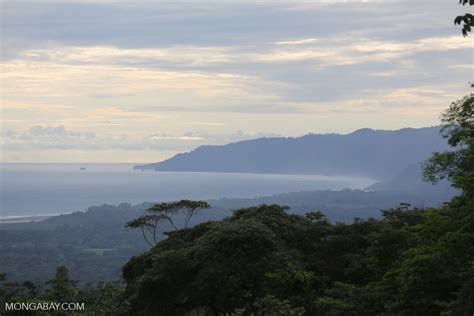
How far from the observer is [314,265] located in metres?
28.6

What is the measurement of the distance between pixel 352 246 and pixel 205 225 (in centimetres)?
786

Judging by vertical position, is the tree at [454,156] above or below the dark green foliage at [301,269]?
above

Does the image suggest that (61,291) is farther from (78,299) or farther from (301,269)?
(301,269)

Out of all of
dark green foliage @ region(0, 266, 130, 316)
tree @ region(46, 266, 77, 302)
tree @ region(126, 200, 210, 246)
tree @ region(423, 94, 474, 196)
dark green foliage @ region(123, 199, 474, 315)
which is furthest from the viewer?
tree @ region(126, 200, 210, 246)

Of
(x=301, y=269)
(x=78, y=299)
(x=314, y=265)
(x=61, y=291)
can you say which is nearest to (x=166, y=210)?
(x=78, y=299)

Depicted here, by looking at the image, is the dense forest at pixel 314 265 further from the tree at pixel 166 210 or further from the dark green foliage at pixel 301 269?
the tree at pixel 166 210

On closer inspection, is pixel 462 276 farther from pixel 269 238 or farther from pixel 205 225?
pixel 205 225

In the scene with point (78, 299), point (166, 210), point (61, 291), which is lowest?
point (78, 299)

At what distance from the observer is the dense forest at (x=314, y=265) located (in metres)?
18.6

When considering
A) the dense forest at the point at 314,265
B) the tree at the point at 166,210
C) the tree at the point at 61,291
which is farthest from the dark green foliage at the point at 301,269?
the tree at the point at 61,291

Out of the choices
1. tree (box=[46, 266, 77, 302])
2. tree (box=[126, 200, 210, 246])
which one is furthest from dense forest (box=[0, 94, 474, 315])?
tree (box=[126, 200, 210, 246])

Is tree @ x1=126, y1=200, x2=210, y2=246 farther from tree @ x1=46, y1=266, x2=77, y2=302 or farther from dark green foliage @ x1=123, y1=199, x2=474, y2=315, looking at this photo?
tree @ x1=46, y1=266, x2=77, y2=302

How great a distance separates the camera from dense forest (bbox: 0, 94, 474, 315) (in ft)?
61.1

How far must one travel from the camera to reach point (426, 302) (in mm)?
18625
